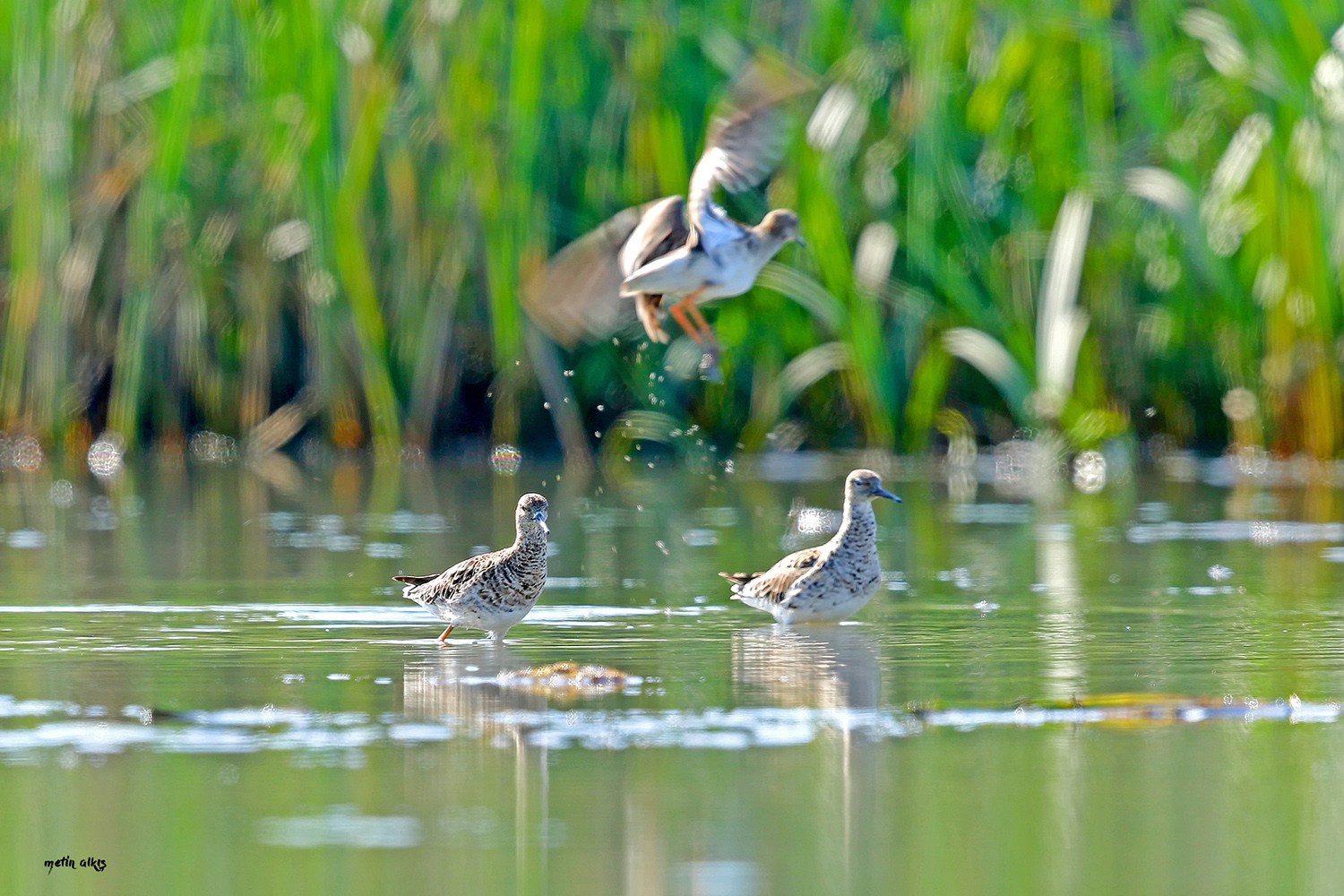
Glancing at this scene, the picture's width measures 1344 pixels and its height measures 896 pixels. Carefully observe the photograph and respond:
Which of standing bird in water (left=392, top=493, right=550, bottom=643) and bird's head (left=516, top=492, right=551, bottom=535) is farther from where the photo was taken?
bird's head (left=516, top=492, right=551, bottom=535)

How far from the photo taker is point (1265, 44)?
12602 mm

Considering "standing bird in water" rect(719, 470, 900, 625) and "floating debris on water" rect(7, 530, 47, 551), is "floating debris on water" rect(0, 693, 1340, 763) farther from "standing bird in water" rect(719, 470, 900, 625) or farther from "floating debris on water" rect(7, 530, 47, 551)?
"floating debris on water" rect(7, 530, 47, 551)

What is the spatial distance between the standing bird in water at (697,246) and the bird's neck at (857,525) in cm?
78

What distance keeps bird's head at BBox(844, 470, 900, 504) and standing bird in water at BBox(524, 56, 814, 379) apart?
819 mm

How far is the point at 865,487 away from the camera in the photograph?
820cm

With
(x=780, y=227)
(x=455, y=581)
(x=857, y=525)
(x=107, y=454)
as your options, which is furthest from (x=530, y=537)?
(x=107, y=454)

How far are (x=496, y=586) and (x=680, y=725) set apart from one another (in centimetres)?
163

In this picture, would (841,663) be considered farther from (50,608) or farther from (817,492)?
(817,492)

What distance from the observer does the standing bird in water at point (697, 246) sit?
7.40 meters

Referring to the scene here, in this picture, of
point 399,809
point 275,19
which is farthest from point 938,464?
point 399,809

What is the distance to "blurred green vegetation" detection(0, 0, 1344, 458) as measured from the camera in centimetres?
1287

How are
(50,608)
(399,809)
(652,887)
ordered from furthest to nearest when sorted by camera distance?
1. (50,608)
2. (399,809)
3. (652,887)

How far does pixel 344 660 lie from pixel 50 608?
1.84 meters

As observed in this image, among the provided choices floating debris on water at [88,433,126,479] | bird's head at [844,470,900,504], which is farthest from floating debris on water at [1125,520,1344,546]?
floating debris on water at [88,433,126,479]
